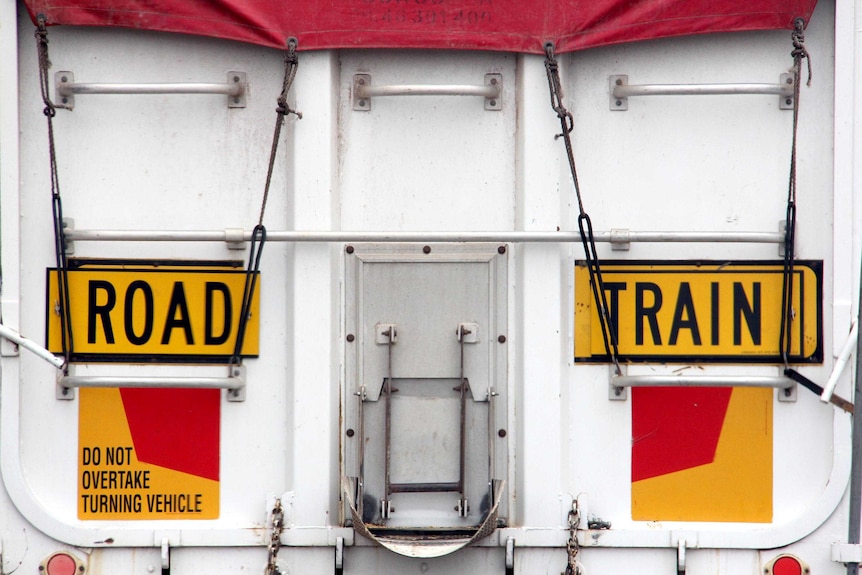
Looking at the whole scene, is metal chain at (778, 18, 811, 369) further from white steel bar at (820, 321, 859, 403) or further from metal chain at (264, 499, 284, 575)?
metal chain at (264, 499, 284, 575)

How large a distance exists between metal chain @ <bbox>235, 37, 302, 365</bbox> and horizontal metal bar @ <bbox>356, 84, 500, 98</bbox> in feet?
0.75

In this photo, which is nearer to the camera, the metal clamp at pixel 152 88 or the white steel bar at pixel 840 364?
the white steel bar at pixel 840 364

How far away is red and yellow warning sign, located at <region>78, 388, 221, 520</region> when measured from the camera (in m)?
2.94

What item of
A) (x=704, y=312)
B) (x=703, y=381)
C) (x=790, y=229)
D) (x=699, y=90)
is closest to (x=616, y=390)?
(x=703, y=381)

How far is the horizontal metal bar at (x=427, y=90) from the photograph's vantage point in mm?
2892

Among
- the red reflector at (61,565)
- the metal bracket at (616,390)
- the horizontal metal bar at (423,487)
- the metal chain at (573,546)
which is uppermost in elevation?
the metal bracket at (616,390)

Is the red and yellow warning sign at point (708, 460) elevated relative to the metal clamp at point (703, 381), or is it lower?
lower

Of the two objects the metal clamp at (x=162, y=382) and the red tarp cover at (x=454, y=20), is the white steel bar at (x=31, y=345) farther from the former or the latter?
the red tarp cover at (x=454, y=20)

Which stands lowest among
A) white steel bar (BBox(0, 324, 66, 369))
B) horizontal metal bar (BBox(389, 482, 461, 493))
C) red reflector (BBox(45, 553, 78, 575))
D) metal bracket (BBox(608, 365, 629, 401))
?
red reflector (BBox(45, 553, 78, 575))

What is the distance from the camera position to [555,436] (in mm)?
2914

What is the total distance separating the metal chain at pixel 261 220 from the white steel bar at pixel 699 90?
1.00 meters

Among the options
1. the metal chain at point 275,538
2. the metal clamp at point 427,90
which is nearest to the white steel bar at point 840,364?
the metal clamp at point 427,90

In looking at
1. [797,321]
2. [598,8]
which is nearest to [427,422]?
[797,321]

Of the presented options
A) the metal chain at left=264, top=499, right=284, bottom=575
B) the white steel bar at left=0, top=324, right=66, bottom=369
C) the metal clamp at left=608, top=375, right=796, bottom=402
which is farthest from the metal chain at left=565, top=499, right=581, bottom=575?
the white steel bar at left=0, top=324, right=66, bottom=369
